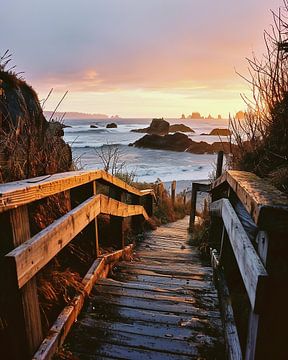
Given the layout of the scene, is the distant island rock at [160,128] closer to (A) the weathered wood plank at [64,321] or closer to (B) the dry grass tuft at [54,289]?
(A) the weathered wood plank at [64,321]

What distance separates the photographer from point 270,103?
423 cm

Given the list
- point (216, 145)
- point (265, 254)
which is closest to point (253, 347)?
point (265, 254)

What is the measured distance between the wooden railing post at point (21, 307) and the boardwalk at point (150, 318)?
1.59ft

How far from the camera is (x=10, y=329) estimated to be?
1694mm

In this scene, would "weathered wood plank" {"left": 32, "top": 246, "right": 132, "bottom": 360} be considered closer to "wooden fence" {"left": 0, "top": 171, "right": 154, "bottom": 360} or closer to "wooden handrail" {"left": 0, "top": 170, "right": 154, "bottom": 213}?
"wooden fence" {"left": 0, "top": 171, "right": 154, "bottom": 360}

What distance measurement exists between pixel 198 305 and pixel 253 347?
4.76 feet

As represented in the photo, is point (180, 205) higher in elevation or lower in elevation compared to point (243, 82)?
lower

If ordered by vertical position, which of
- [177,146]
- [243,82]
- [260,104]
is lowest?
[177,146]

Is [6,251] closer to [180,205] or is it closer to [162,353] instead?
[162,353]

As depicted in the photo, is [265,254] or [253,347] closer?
[265,254]

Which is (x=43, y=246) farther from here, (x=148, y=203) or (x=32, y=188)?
(x=148, y=203)

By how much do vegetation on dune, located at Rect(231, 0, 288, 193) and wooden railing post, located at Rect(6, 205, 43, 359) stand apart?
8.90 feet

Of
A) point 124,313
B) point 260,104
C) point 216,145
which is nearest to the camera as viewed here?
point 124,313

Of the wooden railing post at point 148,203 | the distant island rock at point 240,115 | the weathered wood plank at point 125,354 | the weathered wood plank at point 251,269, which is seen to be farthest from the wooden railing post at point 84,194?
the wooden railing post at point 148,203
